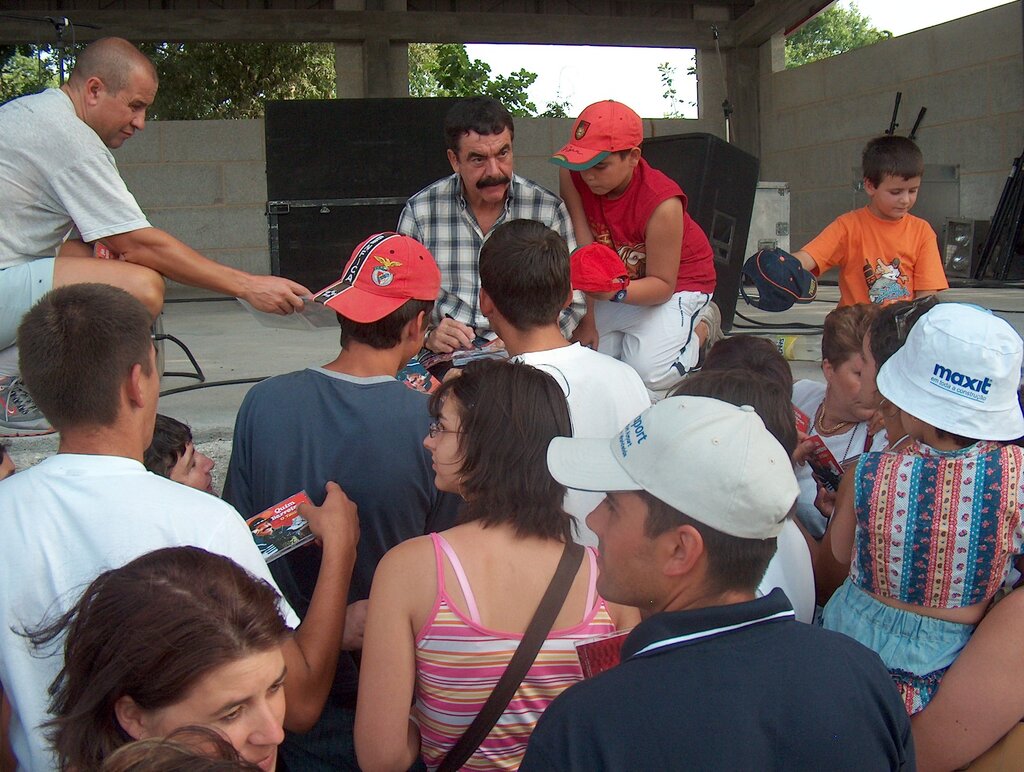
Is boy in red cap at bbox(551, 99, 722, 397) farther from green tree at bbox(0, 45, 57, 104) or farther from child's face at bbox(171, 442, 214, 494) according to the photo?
green tree at bbox(0, 45, 57, 104)

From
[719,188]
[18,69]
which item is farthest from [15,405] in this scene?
[18,69]

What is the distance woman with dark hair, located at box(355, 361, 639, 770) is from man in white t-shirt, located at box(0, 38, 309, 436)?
1.33 m

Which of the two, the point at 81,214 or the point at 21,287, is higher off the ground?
A: the point at 81,214

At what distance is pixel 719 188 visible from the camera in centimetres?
675

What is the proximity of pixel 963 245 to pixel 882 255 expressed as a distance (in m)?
7.87

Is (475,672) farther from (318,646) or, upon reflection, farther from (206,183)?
(206,183)

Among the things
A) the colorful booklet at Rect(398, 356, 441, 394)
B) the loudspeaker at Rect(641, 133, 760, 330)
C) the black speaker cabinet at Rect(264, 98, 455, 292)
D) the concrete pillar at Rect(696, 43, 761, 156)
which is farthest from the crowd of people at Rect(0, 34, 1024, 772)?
the concrete pillar at Rect(696, 43, 761, 156)

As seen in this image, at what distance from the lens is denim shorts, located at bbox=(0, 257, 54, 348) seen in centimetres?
269

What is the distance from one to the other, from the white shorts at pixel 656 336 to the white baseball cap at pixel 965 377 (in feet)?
5.38

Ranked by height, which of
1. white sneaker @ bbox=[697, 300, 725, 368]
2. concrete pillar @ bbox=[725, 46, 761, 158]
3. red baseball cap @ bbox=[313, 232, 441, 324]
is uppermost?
concrete pillar @ bbox=[725, 46, 761, 158]

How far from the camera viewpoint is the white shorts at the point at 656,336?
11.4 feet

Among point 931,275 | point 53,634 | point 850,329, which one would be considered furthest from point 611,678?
point 931,275

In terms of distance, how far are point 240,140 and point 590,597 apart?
10800 mm

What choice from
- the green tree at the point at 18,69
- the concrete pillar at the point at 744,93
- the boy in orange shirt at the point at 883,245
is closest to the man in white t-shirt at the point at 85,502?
the boy in orange shirt at the point at 883,245
